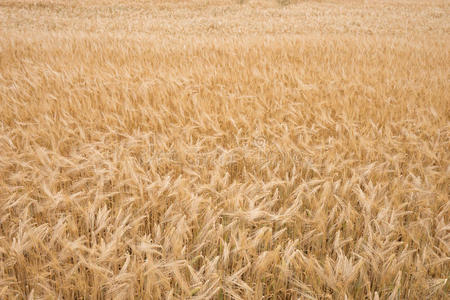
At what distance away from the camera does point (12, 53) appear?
4.38 m

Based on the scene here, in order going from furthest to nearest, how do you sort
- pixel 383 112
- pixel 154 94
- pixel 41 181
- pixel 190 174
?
pixel 154 94 < pixel 383 112 < pixel 190 174 < pixel 41 181

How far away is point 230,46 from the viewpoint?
485 centimetres

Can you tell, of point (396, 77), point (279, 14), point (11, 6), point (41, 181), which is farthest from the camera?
point (11, 6)

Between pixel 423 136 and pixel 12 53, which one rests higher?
pixel 12 53

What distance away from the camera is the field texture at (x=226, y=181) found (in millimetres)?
864

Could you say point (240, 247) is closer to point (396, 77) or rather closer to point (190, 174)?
point (190, 174)

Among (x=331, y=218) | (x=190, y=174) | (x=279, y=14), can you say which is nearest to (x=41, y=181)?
(x=190, y=174)

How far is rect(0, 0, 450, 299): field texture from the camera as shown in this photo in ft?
2.83

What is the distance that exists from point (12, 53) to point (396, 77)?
503 centimetres

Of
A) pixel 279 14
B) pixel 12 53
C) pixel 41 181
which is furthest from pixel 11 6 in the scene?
pixel 41 181

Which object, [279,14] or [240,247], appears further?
[279,14]

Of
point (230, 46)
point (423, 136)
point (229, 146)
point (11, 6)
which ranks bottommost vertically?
point (423, 136)

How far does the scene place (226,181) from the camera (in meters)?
1.29

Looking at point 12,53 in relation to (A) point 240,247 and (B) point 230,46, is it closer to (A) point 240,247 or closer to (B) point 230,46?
(B) point 230,46
